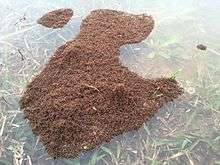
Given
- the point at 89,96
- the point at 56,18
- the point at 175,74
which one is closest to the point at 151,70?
the point at 175,74

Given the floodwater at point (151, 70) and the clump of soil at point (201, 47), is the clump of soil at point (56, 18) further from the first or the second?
the clump of soil at point (201, 47)

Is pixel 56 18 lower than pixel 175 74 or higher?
higher

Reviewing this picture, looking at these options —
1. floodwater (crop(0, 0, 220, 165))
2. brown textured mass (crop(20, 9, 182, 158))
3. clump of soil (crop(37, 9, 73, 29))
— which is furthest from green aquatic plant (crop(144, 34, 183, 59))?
clump of soil (crop(37, 9, 73, 29))

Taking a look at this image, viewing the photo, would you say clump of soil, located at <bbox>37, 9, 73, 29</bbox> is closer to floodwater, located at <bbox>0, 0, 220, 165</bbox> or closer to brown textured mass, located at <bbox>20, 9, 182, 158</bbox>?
floodwater, located at <bbox>0, 0, 220, 165</bbox>

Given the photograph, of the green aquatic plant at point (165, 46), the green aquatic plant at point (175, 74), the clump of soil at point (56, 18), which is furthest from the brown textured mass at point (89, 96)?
the clump of soil at point (56, 18)

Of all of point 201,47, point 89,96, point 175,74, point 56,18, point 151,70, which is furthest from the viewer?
point 56,18

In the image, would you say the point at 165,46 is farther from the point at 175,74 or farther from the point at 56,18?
the point at 56,18
